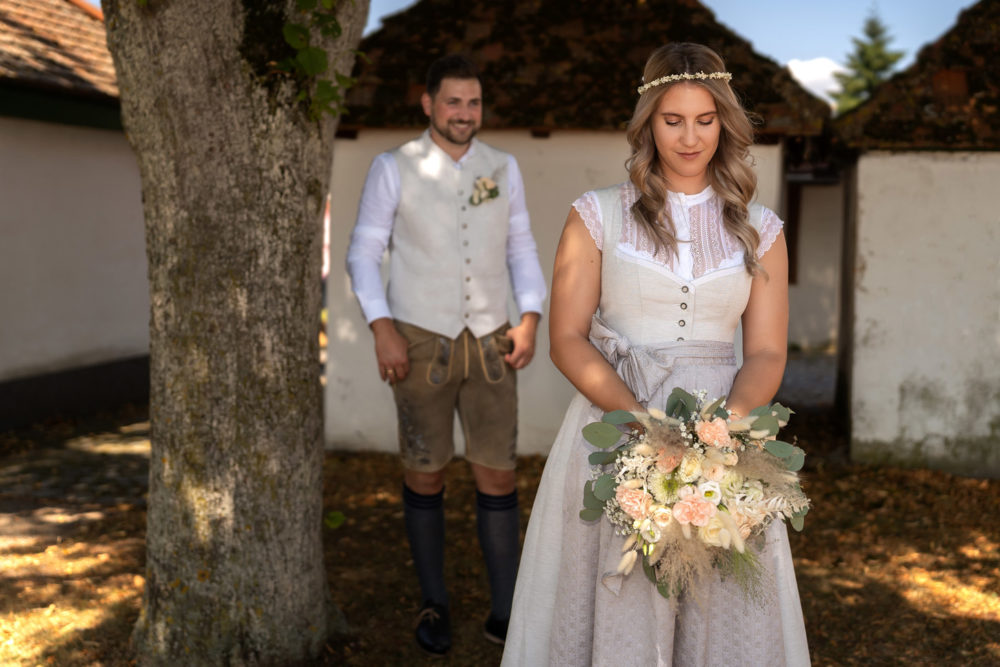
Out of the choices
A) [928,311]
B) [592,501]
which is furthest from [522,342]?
[928,311]

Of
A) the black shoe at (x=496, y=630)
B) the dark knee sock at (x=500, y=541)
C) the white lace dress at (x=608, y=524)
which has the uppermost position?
the white lace dress at (x=608, y=524)

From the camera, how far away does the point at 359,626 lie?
4297 millimetres

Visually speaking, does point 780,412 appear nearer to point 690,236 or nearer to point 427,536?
point 690,236

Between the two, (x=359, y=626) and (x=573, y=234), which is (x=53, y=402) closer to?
(x=359, y=626)

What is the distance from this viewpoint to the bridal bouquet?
217 cm

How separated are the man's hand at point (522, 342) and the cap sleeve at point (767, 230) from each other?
4.57 ft

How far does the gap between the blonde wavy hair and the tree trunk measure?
151cm

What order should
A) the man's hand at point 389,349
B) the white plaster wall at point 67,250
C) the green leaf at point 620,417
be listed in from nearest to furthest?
1. the green leaf at point 620,417
2. the man's hand at point 389,349
3. the white plaster wall at point 67,250

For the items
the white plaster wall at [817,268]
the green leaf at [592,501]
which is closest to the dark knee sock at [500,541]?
the green leaf at [592,501]

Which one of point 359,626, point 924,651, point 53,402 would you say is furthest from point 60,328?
point 924,651

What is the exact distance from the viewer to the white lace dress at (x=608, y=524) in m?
2.42

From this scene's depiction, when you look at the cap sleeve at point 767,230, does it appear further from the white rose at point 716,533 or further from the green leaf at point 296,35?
the green leaf at point 296,35

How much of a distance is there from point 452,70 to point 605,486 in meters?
2.02

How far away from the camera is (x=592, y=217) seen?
8.38 feet
